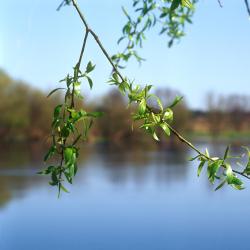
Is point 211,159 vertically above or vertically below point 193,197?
above

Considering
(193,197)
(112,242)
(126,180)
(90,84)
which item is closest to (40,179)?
(126,180)

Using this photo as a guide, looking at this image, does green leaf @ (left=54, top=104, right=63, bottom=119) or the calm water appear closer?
green leaf @ (left=54, top=104, right=63, bottom=119)

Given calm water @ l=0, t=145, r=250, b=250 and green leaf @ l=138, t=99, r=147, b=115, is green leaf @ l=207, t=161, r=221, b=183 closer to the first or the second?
green leaf @ l=138, t=99, r=147, b=115

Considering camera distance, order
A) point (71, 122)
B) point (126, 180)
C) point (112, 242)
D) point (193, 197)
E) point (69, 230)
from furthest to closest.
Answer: point (126, 180)
point (193, 197)
point (69, 230)
point (112, 242)
point (71, 122)

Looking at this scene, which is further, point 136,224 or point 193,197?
point 193,197

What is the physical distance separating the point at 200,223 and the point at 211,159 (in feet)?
17.6

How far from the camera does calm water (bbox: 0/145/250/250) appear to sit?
4.86 metres

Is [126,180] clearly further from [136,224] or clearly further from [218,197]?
[136,224]

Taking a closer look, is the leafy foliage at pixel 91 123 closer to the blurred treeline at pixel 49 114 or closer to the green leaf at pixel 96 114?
the green leaf at pixel 96 114

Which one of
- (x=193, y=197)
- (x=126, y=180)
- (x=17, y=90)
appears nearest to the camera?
(x=193, y=197)

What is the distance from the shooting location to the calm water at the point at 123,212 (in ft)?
15.9

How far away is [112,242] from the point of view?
487 cm

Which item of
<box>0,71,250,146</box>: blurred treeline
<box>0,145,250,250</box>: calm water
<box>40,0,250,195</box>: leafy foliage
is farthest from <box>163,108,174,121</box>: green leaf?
<box>0,71,250,146</box>: blurred treeline

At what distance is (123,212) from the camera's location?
6.30 meters
